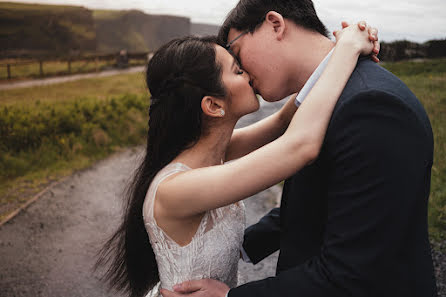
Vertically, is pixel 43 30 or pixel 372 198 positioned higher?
pixel 372 198

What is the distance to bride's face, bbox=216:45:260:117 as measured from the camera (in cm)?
210

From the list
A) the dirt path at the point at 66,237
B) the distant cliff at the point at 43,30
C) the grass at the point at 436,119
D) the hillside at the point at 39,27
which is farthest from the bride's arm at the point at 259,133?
the hillside at the point at 39,27

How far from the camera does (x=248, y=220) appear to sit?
5.80 meters

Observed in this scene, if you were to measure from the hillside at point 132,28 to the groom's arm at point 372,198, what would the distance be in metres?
11.5

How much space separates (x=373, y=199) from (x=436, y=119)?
298 inches

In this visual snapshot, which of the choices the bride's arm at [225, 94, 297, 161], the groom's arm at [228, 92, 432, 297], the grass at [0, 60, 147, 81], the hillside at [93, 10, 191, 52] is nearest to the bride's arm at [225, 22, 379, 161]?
the bride's arm at [225, 94, 297, 161]

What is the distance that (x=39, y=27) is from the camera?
35.1 feet

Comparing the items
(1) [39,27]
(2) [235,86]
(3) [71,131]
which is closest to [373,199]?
(2) [235,86]

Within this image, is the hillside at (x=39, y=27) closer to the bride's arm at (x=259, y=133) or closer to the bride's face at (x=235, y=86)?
the bride's arm at (x=259, y=133)

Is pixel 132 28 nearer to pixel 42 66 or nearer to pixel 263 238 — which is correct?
pixel 42 66

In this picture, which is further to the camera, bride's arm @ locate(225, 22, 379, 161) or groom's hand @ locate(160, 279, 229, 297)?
bride's arm @ locate(225, 22, 379, 161)

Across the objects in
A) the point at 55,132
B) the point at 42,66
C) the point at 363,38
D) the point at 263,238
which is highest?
the point at 363,38

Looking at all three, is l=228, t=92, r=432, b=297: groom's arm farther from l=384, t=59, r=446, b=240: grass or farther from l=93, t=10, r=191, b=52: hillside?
l=93, t=10, r=191, b=52: hillside

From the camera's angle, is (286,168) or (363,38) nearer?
(286,168)
